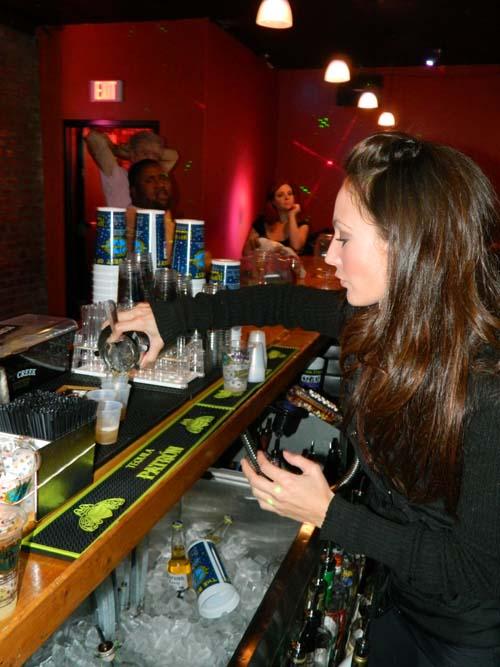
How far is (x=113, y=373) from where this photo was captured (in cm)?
163

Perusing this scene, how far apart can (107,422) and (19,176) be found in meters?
5.63

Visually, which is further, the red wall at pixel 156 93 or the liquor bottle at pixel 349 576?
the red wall at pixel 156 93

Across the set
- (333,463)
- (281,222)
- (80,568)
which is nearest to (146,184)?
(281,222)

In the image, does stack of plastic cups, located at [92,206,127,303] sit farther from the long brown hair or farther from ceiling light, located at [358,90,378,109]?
ceiling light, located at [358,90,378,109]

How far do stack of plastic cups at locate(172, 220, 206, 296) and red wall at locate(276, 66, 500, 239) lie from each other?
255 inches

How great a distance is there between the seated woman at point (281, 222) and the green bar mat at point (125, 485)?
A: 190 inches

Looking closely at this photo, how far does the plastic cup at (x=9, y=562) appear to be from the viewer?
2.65 feet

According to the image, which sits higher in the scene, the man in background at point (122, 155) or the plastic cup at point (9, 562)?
the man in background at point (122, 155)

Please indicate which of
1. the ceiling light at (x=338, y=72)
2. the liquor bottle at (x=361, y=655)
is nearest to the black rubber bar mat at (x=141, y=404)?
the liquor bottle at (x=361, y=655)

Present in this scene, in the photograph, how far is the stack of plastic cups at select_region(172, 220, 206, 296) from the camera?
6.51ft

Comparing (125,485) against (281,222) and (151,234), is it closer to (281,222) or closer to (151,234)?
(151,234)

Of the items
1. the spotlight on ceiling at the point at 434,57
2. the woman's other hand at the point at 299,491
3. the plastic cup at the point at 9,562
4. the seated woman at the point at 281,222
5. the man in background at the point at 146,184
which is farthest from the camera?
the spotlight on ceiling at the point at 434,57

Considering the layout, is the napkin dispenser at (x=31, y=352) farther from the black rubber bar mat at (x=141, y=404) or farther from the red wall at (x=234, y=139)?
the red wall at (x=234, y=139)

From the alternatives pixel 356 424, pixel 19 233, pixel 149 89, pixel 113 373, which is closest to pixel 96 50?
pixel 149 89
